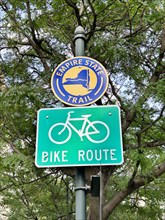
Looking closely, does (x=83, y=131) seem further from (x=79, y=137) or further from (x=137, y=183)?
(x=137, y=183)

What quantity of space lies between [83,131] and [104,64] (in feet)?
8.18

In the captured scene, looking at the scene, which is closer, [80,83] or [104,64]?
[80,83]

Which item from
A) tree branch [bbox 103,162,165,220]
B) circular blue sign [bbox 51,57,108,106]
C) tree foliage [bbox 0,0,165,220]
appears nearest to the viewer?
circular blue sign [bbox 51,57,108,106]

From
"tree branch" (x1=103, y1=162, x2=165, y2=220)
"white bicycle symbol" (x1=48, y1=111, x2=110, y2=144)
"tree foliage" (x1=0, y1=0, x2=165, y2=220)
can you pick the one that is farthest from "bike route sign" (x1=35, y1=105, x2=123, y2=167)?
"tree branch" (x1=103, y1=162, x2=165, y2=220)

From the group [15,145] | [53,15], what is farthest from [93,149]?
[53,15]

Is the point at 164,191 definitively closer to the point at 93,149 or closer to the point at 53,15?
the point at 53,15

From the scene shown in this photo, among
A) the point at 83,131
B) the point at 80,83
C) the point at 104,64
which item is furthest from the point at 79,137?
the point at 104,64

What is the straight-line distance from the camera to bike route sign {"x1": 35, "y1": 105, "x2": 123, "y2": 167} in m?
1.23

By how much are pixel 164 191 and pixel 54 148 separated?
367cm

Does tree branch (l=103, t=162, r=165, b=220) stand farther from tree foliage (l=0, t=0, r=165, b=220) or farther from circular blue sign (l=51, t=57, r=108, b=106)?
circular blue sign (l=51, t=57, r=108, b=106)

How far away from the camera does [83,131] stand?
1284 mm

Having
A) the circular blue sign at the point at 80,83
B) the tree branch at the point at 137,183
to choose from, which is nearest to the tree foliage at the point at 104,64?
the tree branch at the point at 137,183

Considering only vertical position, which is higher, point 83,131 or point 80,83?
point 80,83

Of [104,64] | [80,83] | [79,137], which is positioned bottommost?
[79,137]
